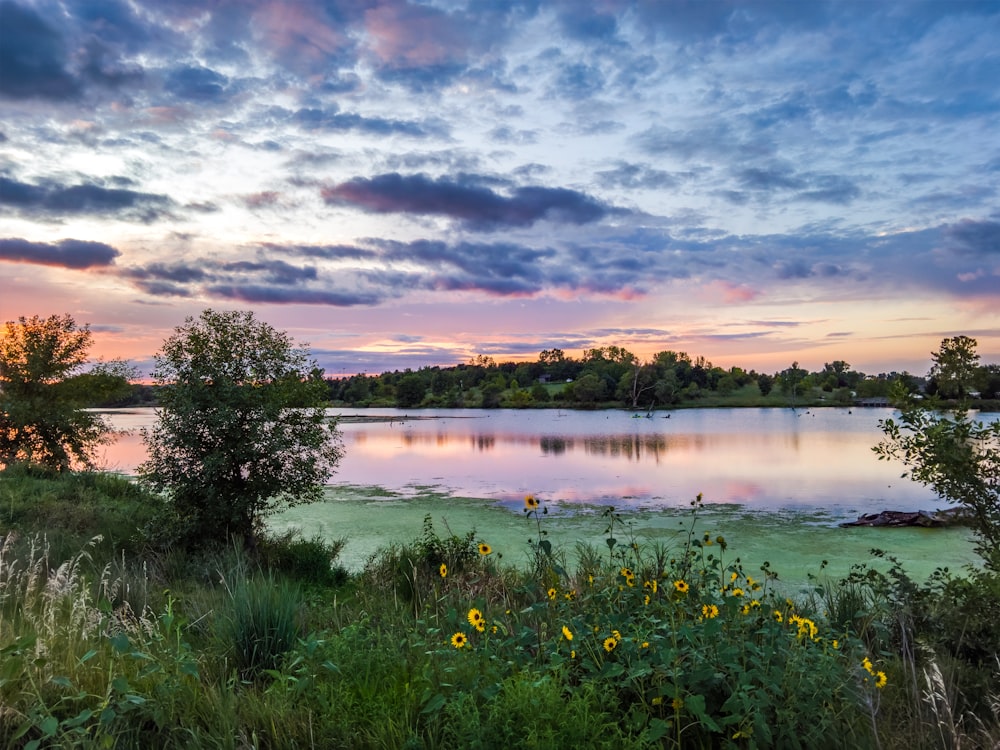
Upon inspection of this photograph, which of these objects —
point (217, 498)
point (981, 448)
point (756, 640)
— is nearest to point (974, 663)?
point (981, 448)

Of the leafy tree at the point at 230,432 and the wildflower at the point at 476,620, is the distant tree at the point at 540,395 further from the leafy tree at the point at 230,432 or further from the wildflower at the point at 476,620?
the wildflower at the point at 476,620

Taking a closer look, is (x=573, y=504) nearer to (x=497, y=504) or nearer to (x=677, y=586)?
(x=497, y=504)

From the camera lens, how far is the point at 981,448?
616 centimetres

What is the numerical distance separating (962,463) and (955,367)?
1.80 meters

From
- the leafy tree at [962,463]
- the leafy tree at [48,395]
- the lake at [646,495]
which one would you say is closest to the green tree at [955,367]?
the leafy tree at [962,463]

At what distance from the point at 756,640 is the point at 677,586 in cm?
103

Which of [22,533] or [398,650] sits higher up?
[398,650]

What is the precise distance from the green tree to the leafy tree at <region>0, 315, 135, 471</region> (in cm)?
1951

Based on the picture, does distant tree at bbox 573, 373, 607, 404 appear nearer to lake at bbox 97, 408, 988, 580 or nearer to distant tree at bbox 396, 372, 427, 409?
distant tree at bbox 396, 372, 427, 409

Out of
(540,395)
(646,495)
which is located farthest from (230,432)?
(540,395)

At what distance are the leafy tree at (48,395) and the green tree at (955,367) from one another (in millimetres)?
19510

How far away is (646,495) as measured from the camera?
19.9 m

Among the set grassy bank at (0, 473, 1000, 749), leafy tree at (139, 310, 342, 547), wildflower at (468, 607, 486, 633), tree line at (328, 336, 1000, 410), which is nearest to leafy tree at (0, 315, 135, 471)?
leafy tree at (139, 310, 342, 547)

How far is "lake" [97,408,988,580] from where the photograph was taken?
12.9 m
